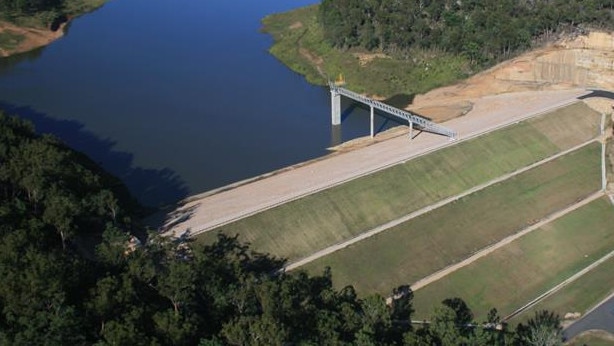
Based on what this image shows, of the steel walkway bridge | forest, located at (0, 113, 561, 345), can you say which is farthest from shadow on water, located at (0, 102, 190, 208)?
the steel walkway bridge

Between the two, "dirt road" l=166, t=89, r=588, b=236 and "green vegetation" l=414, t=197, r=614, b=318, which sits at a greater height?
"dirt road" l=166, t=89, r=588, b=236

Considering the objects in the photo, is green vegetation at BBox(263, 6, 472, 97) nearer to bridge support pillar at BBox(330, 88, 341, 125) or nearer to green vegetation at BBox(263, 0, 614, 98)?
green vegetation at BBox(263, 0, 614, 98)

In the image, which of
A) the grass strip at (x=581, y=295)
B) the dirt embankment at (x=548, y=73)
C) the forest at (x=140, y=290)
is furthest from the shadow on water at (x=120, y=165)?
the dirt embankment at (x=548, y=73)

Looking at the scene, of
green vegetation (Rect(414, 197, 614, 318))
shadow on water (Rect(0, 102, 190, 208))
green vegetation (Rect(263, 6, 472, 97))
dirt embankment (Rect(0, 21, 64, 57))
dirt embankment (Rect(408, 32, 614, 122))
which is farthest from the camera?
dirt embankment (Rect(0, 21, 64, 57))

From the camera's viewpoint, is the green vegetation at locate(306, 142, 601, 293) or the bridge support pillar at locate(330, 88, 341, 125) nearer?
the green vegetation at locate(306, 142, 601, 293)

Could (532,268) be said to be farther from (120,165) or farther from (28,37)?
(28,37)

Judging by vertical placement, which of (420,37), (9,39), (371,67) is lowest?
(371,67)

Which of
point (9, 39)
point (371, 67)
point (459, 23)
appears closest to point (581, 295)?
point (371, 67)

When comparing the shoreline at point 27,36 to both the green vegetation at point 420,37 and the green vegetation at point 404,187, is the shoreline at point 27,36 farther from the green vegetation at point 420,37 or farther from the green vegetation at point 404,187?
the green vegetation at point 404,187
